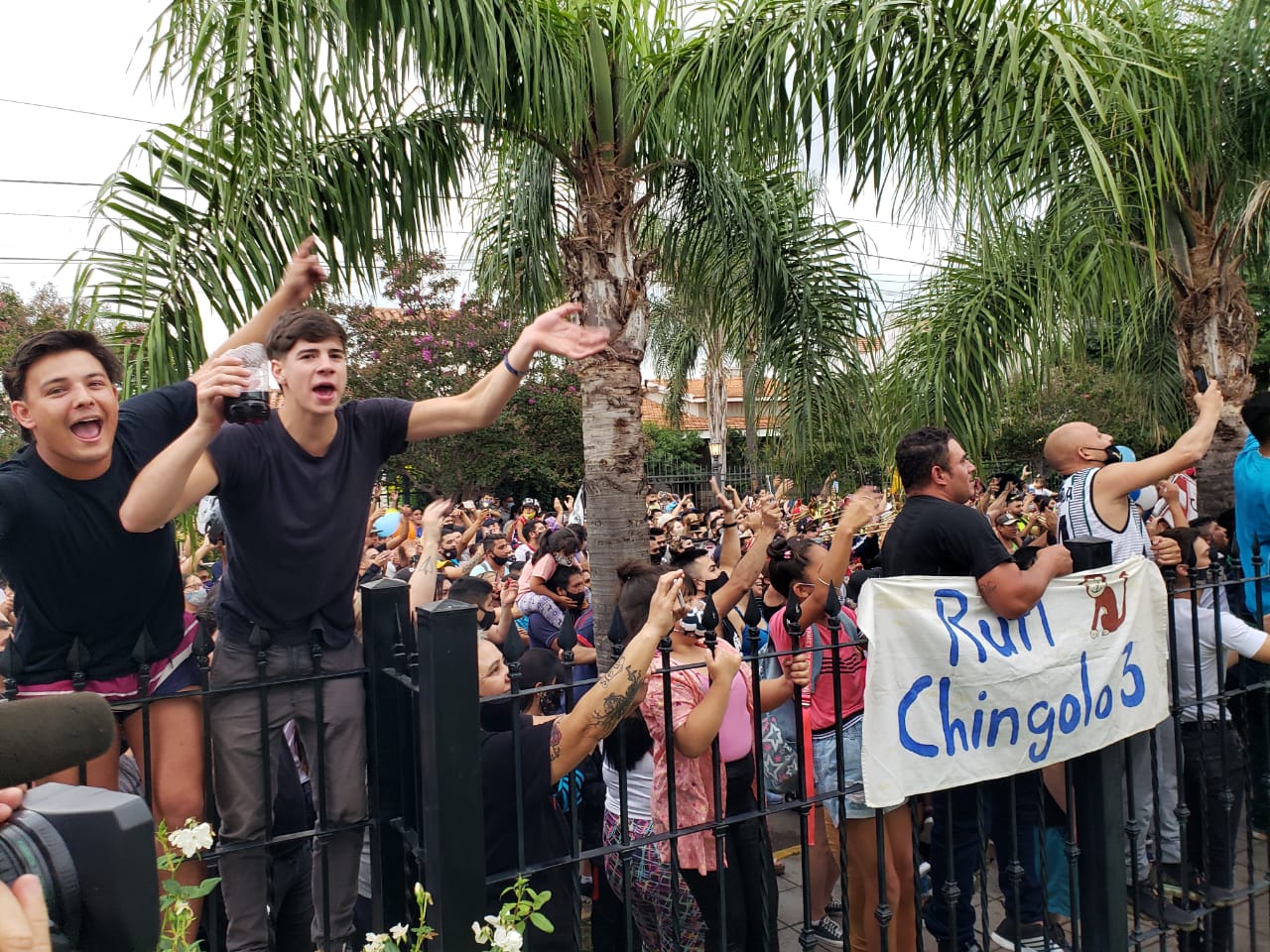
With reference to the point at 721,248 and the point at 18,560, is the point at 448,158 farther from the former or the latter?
the point at 18,560

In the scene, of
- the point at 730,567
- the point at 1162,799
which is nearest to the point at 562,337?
the point at 1162,799

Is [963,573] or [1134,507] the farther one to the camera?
[1134,507]

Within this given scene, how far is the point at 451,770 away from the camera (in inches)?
80.7

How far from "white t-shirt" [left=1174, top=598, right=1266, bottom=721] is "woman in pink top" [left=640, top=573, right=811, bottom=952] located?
1.86m

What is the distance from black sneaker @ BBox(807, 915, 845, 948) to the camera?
4.27 meters

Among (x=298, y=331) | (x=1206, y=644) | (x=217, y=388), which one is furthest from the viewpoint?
(x=1206, y=644)

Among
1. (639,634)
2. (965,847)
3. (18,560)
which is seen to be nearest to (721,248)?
(965,847)

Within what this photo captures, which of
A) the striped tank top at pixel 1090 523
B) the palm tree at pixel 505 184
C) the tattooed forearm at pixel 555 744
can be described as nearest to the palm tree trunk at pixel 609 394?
the palm tree at pixel 505 184

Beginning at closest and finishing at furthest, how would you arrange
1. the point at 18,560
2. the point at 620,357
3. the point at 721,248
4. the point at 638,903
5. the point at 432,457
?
the point at 18,560, the point at 638,903, the point at 620,357, the point at 721,248, the point at 432,457

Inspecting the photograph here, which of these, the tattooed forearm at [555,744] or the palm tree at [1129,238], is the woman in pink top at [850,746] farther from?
the palm tree at [1129,238]

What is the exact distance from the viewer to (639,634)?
2447 mm

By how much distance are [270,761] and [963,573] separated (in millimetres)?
2154

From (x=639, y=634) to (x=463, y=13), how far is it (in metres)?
2.93

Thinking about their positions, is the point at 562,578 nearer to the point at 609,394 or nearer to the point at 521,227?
the point at 609,394
